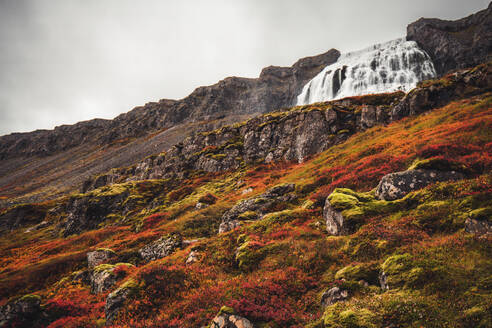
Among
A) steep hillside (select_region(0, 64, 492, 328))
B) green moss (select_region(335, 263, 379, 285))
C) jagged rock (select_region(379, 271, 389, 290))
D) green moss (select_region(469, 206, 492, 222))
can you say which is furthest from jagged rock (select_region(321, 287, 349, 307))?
green moss (select_region(469, 206, 492, 222))

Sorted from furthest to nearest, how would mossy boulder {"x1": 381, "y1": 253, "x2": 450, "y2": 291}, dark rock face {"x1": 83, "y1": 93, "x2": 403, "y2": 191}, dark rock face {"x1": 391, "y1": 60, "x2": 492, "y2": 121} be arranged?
1. dark rock face {"x1": 83, "y1": 93, "x2": 403, "y2": 191}
2. dark rock face {"x1": 391, "y1": 60, "x2": 492, "y2": 121}
3. mossy boulder {"x1": 381, "y1": 253, "x2": 450, "y2": 291}

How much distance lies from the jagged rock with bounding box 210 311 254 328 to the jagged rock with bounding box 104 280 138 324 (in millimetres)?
7198

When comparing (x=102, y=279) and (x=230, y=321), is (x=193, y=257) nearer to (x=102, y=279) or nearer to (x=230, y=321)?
(x=102, y=279)

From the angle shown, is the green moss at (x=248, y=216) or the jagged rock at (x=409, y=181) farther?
the green moss at (x=248, y=216)

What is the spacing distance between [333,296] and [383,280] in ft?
6.38

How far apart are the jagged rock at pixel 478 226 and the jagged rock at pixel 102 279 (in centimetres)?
2168

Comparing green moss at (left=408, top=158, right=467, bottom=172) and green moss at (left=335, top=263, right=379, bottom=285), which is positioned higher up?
green moss at (left=408, top=158, right=467, bottom=172)

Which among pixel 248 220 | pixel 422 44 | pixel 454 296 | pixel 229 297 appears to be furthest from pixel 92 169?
pixel 422 44

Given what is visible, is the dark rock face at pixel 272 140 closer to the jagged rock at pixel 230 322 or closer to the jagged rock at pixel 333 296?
the jagged rock at pixel 333 296

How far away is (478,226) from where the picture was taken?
27.2 feet

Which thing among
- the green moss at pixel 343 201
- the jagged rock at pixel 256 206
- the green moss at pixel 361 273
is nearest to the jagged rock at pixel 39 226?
the jagged rock at pixel 256 206

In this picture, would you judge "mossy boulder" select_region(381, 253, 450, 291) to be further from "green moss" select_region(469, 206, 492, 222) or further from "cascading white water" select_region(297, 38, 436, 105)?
"cascading white water" select_region(297, 38, 436, 105)

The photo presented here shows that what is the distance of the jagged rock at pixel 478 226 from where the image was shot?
796cm

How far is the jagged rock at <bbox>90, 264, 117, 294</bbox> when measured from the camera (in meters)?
16.7
